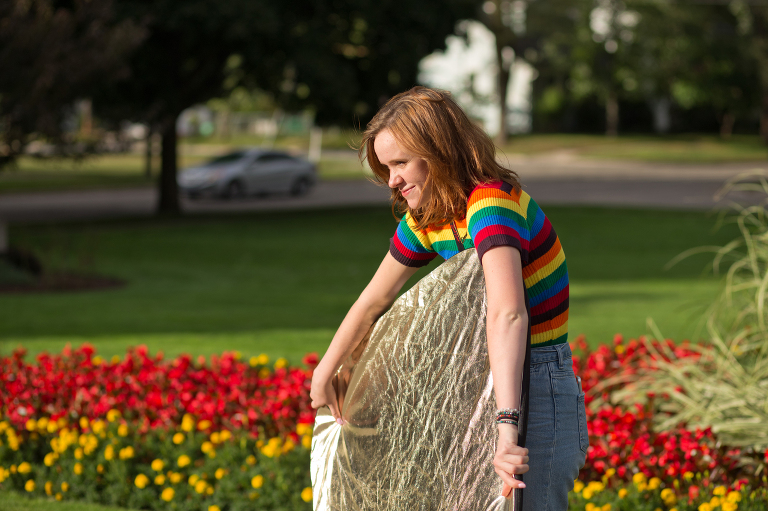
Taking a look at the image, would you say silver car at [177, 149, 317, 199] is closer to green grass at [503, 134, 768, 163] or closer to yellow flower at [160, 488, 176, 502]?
green grass at [503, 134, 768, 163]

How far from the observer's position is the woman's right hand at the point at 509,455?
1986 millimetres

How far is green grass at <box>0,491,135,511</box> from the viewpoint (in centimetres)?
401

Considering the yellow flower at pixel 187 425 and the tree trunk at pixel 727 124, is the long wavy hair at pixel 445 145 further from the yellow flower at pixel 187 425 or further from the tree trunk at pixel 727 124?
the tree trunk at pixel 727 124

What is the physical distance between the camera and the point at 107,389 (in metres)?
5.34

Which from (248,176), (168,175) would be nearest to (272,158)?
(248,176)

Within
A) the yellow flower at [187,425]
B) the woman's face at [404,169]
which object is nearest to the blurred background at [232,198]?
the woman's face at [404,169]

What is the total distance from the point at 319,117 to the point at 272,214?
2.76m

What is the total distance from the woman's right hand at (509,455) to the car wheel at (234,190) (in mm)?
23723

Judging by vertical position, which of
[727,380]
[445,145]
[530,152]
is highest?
[530,152]

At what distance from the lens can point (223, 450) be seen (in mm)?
4168

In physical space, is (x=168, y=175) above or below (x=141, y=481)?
above

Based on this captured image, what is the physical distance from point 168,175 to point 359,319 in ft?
57.9

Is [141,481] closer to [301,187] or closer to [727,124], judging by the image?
[301,187]

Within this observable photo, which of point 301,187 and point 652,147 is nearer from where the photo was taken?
point 301,187
